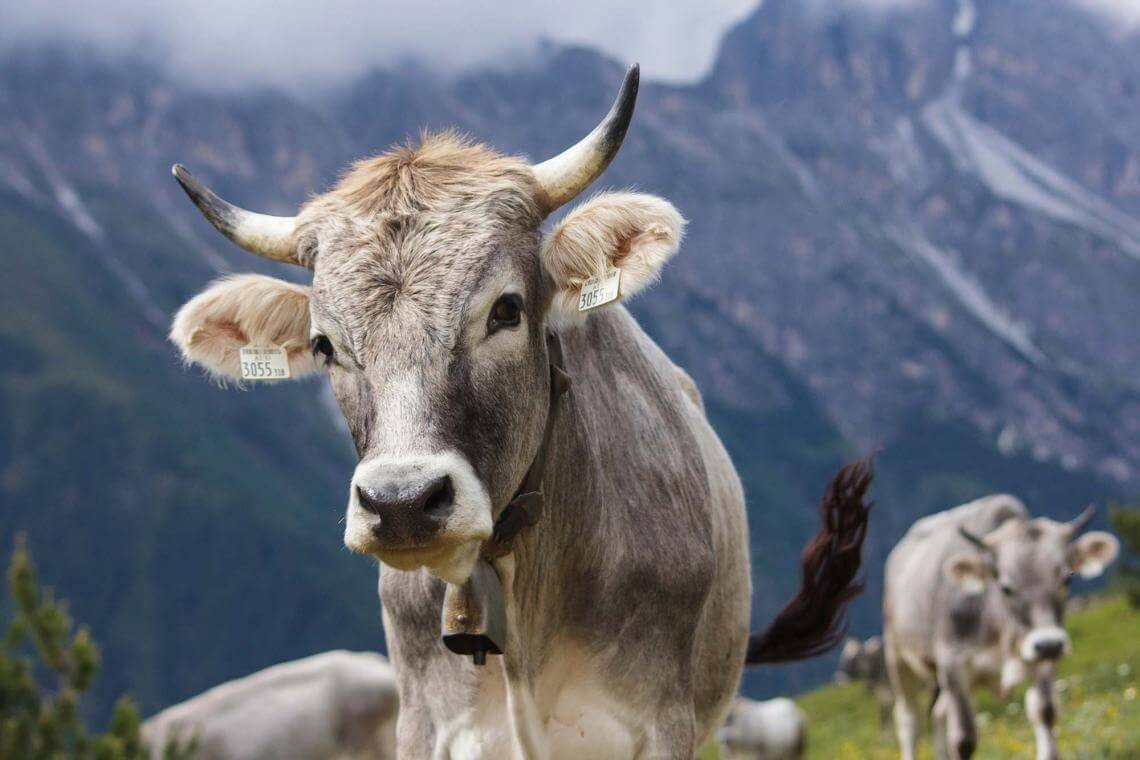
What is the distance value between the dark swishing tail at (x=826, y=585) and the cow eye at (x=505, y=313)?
3.72 metres

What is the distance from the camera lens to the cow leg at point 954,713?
40.8 ft

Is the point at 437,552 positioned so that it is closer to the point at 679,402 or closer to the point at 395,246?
the point at 395,246

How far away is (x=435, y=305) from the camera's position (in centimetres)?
436

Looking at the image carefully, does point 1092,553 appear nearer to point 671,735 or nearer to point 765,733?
point 671,735

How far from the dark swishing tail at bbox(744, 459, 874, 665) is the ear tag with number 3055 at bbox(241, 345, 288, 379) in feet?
12.1

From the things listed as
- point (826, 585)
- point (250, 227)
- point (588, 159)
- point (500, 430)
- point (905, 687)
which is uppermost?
point (250, 227)

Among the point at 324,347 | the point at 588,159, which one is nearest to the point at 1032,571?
the point at 588,159

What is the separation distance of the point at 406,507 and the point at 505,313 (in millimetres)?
825

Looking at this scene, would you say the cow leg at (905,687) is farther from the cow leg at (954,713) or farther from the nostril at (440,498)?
the nostril at (440,498)

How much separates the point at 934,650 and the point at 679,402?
9.48 meters

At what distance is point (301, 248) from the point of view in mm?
4918

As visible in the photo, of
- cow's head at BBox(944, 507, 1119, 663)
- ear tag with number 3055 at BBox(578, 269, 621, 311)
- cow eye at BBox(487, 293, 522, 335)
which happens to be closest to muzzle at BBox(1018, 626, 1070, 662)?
cow's head at BBox(944, 507, 1119, 663)

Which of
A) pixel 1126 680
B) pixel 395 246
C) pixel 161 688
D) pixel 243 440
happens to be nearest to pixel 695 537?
pixel 395 246

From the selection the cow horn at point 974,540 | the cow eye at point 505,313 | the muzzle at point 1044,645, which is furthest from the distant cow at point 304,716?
the cow eye at point 505,313
